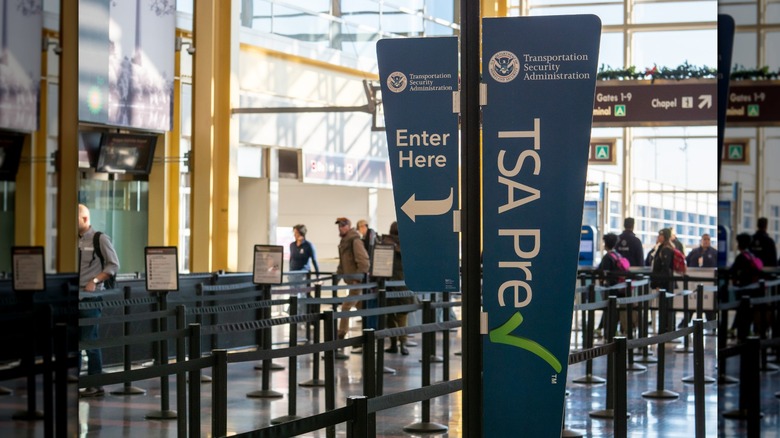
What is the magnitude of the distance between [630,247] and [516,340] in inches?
612

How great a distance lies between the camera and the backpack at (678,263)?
1695 centimetres

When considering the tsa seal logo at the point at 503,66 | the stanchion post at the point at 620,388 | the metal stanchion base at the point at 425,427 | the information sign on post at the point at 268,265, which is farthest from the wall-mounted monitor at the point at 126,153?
the tsa seal logo at the point at 503,66

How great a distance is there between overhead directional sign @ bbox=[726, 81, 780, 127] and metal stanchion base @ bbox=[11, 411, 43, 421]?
130 centimetres

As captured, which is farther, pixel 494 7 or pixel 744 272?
pixel 494 7

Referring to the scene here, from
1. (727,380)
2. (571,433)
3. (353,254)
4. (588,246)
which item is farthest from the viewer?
(588,246)

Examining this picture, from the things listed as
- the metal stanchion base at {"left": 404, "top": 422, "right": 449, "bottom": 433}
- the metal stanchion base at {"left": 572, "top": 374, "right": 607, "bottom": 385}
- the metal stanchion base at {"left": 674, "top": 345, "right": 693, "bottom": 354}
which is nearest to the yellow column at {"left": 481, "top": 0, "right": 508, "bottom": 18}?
the metal stanchion base at {"left": 674, "top": 345, "right": 693, "bottom": 354}

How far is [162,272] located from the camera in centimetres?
1148

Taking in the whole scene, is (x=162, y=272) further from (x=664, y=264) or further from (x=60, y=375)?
(x=60, y=375)

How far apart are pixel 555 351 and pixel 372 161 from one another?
21498mm

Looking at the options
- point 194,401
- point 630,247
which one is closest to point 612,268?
point 630,247

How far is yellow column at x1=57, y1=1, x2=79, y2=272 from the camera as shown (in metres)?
2.04

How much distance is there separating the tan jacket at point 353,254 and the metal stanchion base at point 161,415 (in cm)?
686

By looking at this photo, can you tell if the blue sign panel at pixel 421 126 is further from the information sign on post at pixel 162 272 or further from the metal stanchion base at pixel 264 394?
the information sign on post at pixel 162 272

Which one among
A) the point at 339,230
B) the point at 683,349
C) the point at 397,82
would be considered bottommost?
the point at 683,349
